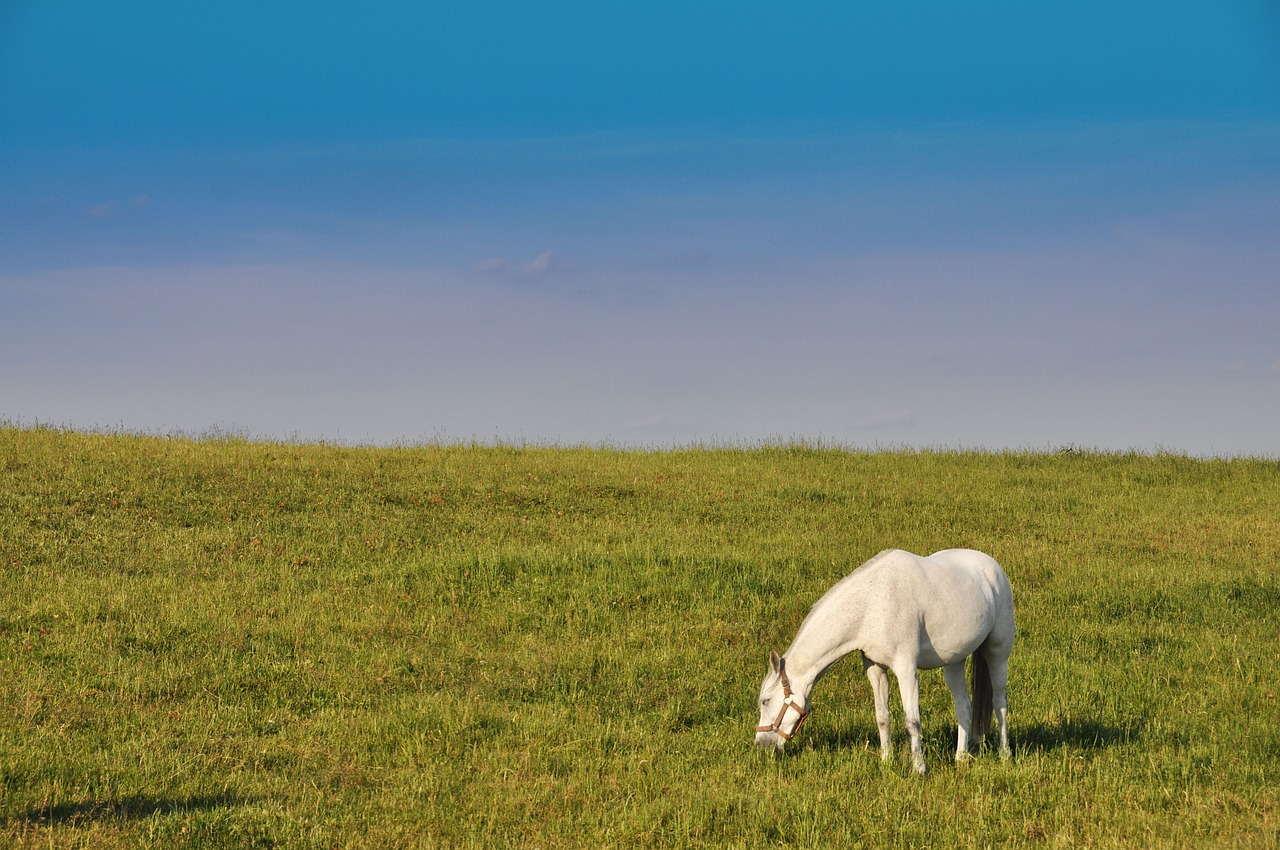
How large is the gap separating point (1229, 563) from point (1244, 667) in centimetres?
874

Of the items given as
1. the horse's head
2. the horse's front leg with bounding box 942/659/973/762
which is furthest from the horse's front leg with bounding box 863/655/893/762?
the horse's front leg with bounding box 942/659/973/762

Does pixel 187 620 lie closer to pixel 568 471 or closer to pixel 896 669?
pixel 896 669

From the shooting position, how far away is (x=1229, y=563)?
70.4ft

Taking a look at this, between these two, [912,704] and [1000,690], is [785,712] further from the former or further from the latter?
[1000,690]

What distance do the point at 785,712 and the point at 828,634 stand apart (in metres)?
0.93

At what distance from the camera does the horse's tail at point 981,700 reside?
1020cm

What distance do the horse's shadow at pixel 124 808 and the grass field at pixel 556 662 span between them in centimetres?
4

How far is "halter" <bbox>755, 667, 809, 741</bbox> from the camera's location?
9.26m

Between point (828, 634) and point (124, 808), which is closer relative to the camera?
point (124, 808)

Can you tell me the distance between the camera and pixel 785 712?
9.38 meters

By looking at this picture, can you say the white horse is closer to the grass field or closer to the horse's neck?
the horse's neck

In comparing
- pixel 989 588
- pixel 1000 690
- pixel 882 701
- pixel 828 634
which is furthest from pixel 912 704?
pixel 1000 690

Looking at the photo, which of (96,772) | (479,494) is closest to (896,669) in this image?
(96,772)

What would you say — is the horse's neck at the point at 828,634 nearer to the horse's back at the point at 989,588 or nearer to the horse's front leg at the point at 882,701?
the horse's front leg at the point at 882,701
